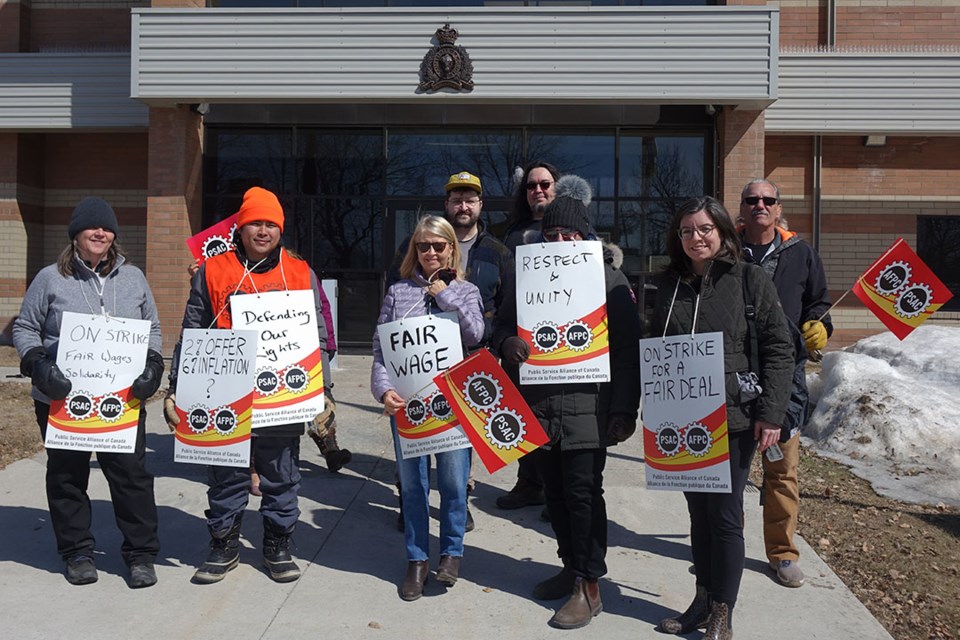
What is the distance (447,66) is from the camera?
11867 mm

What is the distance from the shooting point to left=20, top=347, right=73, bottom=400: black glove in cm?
415

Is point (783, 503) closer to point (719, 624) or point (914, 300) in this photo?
point (719, 624)

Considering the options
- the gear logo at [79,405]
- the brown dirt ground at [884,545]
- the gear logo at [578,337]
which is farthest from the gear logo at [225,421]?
the brown dirt ground at [884,545]

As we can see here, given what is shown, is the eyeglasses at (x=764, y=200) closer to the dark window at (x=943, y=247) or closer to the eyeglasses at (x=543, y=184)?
the eyeglasses at (x=543, y=184)

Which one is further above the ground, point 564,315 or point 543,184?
point 543,184

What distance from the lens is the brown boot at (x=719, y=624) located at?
12.1ft

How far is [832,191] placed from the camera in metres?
13.4

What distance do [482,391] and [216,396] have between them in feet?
4.57

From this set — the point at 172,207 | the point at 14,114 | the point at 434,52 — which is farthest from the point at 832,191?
the point at 14,114

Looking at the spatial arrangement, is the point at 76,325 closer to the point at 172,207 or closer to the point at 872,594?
the point at 872,594

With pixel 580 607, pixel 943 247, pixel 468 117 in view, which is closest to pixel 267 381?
pixel 580 607

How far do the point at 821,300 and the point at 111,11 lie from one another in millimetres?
13511

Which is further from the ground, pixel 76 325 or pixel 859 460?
pixel 76 325

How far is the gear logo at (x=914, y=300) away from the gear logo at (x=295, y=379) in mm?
3997
